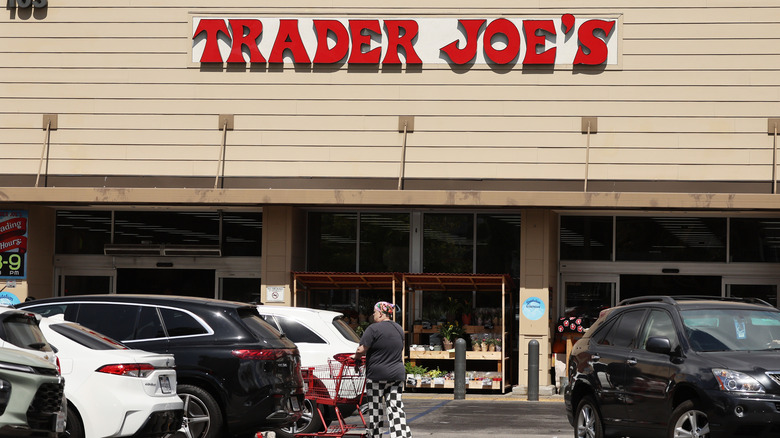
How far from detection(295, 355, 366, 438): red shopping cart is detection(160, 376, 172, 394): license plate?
8.16 feet

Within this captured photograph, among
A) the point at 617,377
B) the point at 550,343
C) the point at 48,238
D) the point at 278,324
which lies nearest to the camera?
the point at 617,377

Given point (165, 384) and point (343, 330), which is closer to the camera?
point (165, 384)

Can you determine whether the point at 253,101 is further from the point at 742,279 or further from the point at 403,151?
the point at 742,279

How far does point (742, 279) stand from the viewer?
2214 centimetres

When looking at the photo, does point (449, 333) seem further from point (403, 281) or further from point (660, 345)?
point (660, 345)

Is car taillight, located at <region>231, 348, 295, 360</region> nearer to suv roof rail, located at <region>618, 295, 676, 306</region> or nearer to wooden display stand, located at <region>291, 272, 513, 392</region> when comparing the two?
suv roof rail, located at <region>618, 295, 676, 306</region>

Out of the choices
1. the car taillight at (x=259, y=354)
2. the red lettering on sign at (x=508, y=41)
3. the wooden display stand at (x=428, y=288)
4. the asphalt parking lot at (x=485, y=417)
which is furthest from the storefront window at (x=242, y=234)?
the car taillight at (x=259, y=354)

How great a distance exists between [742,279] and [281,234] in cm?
956

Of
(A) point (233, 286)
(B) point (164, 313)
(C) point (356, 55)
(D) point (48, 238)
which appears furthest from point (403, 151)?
(B) point (164, 313)

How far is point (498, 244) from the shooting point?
22.7 m

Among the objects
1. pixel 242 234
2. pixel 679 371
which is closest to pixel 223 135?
pixel 242 234

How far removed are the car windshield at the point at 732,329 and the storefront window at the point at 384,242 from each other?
1217 cm

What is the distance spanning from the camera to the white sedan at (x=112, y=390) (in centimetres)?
1012

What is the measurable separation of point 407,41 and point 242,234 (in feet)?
17.9
